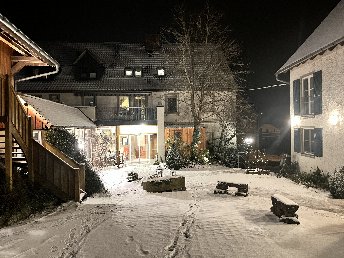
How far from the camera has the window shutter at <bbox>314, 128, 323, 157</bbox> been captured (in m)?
16.6

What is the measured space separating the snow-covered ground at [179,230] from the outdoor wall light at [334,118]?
397 centimetres

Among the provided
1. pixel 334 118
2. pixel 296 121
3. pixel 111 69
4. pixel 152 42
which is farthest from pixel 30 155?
pixel 152 42

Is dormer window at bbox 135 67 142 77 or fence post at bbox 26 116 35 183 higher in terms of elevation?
dormer window at bbox 135 67 142 77

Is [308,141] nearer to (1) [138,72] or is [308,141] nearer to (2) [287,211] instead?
(2) [287,211]

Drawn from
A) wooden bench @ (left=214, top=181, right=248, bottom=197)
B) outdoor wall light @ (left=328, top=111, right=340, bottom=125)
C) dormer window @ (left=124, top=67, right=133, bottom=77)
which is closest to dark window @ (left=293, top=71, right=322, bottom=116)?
outdoor wall light @ (left=328, top=111, right=340, bottom=125)

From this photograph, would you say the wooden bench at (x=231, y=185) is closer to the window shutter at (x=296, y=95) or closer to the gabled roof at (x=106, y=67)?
the window shutter at (x=296, y=95)

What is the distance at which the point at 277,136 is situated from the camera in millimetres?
48312

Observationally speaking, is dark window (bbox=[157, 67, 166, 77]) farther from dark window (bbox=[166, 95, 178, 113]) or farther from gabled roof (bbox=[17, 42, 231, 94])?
dark window (bbox=[166, 95, 178, 113])

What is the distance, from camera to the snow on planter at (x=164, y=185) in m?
13.9

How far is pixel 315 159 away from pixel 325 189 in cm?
252

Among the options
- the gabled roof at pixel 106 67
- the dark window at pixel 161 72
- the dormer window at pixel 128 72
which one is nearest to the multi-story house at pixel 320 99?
the dark window at pixel 161 72

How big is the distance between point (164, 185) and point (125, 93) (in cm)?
1664

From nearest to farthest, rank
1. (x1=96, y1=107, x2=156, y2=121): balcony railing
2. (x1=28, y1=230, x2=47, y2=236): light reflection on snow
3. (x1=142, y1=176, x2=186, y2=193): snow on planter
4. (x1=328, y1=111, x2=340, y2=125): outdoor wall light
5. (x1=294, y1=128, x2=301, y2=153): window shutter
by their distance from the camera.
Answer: (x1=28, y1=230, x2=47, y2=236): light reflection on snow, (x1=142, y1=176, x2=186, y2=193): snow on planter, (x1=328, y1=111, x2=340, y2=125): outdoor wall light, (x1=294, y1=128, x2=301, y2=153): window shutter, (x1=96, y1=107, x2=156, y2=121): balcony railing

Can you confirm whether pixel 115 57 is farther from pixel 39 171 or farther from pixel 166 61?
pixel 39 171
